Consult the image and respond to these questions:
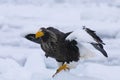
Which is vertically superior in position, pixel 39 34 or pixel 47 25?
pixel 39 34

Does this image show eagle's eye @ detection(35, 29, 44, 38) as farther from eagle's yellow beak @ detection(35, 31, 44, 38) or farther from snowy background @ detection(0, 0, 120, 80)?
snowy background @ detection(0, 0, 120, 80)

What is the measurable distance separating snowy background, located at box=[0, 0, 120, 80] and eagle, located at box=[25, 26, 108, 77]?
0.10 m

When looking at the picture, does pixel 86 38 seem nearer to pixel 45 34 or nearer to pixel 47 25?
pixel 45 34

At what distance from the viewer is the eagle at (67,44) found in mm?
4055

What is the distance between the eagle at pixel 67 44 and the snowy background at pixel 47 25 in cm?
10

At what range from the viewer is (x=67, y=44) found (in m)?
4.16

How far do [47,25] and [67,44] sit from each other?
285 cm

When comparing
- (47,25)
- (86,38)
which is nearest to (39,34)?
(86,38)

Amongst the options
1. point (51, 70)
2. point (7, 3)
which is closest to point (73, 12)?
point (7, 3)

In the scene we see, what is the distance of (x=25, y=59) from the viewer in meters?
5.50

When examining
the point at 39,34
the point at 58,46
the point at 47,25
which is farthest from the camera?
the point at 47,25

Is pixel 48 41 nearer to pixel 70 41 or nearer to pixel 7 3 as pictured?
pixel 70 41

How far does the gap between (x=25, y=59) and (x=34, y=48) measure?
18.0 inches

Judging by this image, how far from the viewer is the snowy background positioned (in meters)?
4.48
